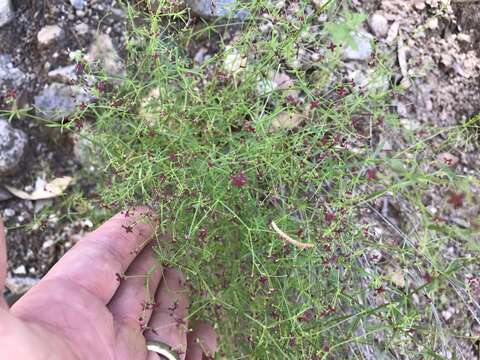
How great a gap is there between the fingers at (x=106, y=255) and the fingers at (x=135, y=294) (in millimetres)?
36

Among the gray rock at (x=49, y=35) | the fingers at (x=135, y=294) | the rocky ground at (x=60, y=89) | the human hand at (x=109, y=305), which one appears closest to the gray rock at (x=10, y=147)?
the rocky ground at (x=60, y=89)

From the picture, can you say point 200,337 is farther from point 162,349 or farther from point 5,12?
point 5,12

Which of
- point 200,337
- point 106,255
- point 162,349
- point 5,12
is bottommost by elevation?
point 200,337

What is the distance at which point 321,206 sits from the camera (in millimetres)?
1771

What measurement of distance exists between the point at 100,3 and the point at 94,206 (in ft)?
2.99

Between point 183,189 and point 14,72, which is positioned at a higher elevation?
point 183,189

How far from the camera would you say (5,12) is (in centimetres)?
242

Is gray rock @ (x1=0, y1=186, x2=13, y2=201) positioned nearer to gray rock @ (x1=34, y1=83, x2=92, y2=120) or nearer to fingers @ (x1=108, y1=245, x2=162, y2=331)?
gray rock @ (x1=34, y1=83, x2=92, y2=120)

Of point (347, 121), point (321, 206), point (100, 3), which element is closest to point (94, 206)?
point (100, 3)

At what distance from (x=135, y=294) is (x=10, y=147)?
94cm

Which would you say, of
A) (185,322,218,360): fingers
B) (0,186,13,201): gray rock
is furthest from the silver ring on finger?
(0,186,13,201): gray rock

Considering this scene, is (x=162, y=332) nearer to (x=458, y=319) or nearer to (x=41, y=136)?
(x=41, y=136)

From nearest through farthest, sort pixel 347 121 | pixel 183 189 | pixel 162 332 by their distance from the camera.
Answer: pixel 183 189, pixel 347 121, pixel 162 332

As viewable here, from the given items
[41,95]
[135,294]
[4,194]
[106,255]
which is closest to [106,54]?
[41,95]
